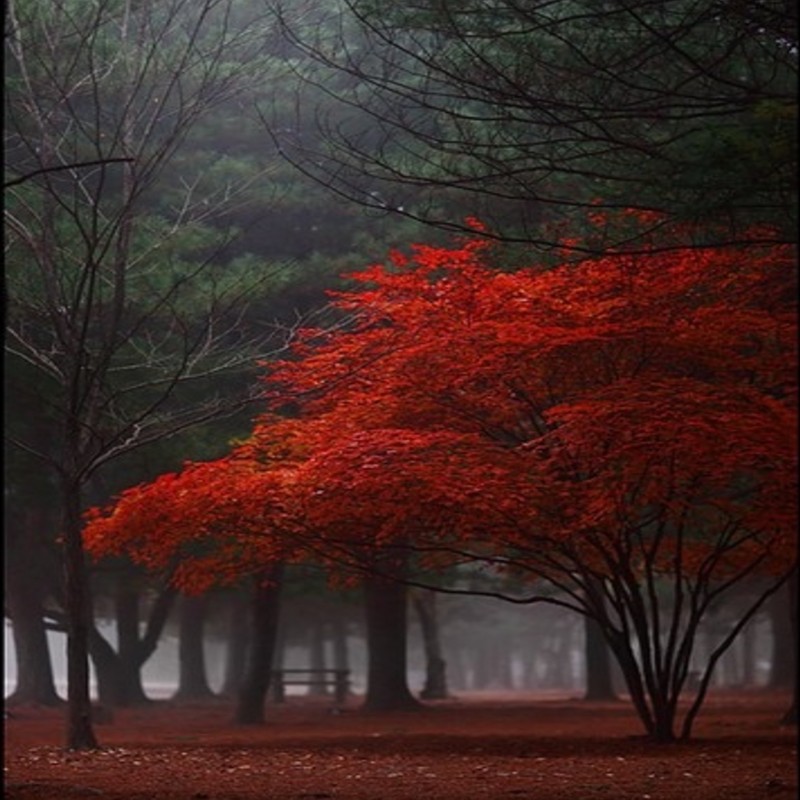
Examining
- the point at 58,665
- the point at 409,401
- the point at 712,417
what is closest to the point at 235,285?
the point at 409,401

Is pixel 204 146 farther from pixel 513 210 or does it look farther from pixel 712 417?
pixel 712 417

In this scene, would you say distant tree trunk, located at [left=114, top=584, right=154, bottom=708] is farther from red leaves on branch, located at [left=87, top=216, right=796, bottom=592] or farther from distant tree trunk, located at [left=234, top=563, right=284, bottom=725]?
red leaves on branch, located at [left=87, top=216, right=796, bottom=592]

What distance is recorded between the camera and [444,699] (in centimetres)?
3472

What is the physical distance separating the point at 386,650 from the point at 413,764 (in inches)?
497

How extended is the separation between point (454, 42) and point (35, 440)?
13.8 meters

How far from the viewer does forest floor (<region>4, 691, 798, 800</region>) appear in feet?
32.2

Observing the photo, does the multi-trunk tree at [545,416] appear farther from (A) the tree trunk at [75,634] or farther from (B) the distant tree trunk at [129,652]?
(B) the distant tree trunk at [129,652]

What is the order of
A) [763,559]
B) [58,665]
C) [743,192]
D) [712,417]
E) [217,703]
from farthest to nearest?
[58,665] → [217,703] → [763,559] → [712,417] → [743,192]

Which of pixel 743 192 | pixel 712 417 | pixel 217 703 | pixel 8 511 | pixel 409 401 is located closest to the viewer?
pixel 743 192

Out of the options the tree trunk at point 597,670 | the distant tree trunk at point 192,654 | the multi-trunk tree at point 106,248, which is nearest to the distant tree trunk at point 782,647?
the tree trunk at point 597,670

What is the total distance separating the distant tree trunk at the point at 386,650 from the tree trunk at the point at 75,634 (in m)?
10.2

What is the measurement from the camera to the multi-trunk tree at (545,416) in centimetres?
1255

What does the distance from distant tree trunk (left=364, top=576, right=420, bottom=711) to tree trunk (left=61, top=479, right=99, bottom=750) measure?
10.2m

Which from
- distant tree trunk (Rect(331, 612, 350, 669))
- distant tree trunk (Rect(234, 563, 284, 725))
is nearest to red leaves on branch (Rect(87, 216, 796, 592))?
distant tree trunk (Rect(234, 563, 284, 725))
